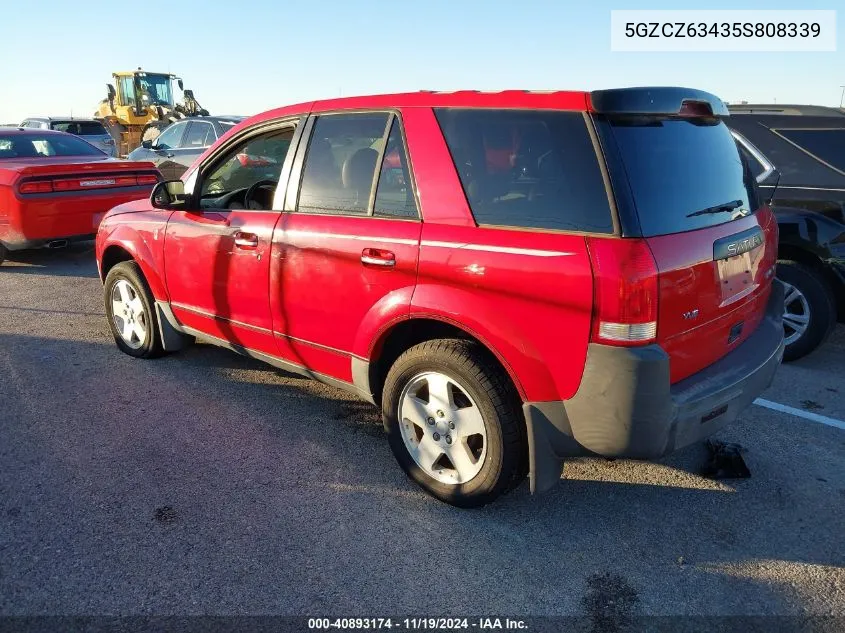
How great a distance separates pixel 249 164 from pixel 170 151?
28.6 ft

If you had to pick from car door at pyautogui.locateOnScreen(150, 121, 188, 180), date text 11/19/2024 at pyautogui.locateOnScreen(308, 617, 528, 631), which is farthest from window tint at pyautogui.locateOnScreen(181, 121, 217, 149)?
date text 11/19/2024 at pyautogui.locateOnScreen(308, 617, 528, 631)

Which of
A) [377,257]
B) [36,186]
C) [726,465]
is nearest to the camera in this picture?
[377,257]

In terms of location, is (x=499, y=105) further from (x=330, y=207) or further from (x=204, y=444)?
(x=204, y=444)

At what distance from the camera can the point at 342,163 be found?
3.37m

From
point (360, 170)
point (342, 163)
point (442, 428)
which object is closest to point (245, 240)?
point (342, 163)

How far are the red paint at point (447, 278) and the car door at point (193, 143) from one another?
867 centimetres

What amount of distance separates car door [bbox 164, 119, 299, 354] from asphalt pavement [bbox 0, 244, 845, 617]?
56 cm

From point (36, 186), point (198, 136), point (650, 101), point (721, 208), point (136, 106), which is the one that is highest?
point (136, 106)

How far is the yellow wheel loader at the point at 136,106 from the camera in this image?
24047mm

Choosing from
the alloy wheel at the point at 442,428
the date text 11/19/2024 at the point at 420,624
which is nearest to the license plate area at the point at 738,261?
the alloy wheel at the point at 442,428

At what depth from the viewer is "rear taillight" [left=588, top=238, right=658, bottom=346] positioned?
2297mm

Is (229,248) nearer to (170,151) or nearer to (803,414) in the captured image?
(803,414)

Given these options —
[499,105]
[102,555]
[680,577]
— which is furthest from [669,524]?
[102,555]

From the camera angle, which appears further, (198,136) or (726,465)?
(198,136)
